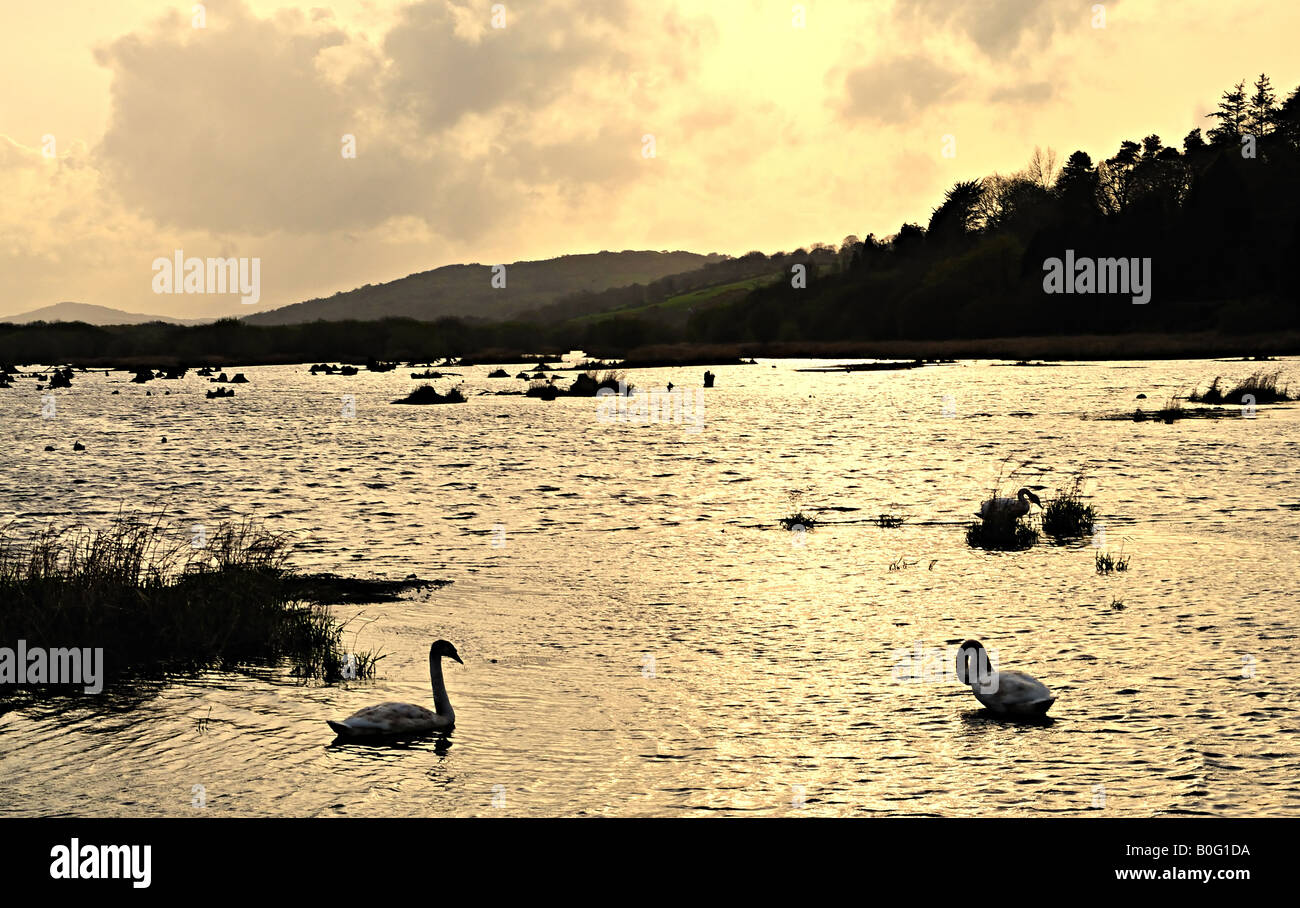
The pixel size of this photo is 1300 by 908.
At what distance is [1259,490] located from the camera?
89.0 feet

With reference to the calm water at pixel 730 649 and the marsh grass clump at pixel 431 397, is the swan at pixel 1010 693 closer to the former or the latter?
the calm water at pixel 730 649

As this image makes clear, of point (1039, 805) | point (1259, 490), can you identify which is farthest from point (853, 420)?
point (1039, 805)

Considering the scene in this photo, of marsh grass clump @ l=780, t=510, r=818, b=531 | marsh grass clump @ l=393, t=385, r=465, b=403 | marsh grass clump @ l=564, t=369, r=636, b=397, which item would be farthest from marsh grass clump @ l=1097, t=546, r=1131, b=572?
marsh grass clump @ l=564, t=369, r=636, b=397

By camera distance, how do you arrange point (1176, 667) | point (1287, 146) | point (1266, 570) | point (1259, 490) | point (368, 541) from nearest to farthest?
point (1176, 667)
point (1266, 570)
point (368, 541)
point (1259, 490)
point (1287, 146)

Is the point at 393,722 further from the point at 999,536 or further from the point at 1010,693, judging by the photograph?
the point at 999,536

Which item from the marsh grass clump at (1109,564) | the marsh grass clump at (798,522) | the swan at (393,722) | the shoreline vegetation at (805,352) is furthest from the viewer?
the shoreline vegetation at (805,352)

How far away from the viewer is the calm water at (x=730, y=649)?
934 centimetres

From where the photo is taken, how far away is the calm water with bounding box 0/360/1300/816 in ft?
30.7

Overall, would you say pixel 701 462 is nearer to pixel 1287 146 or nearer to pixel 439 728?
pixel 439 728

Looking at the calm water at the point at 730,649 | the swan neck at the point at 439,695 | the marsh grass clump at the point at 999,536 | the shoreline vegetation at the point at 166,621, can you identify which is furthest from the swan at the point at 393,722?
the marsh grass clump at the point at 999,536

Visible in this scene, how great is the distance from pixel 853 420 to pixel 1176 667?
44.5 meters

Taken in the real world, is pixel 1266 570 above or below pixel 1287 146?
below

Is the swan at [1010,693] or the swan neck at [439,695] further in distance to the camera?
the swan neck at [439,695]

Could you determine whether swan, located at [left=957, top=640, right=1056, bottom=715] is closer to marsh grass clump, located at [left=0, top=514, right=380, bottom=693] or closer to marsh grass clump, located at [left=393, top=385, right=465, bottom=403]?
marsh grass clump, located at [left=0, top=514, right=380, bottom=693]
